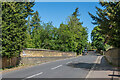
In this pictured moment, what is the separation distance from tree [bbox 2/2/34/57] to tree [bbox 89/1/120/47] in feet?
27.9

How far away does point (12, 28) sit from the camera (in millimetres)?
16812

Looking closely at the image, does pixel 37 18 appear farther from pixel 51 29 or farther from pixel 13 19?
pixel 13 19

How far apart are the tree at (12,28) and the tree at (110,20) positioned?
8.52m

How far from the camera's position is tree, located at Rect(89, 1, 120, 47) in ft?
52.5

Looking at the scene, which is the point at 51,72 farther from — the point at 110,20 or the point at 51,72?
the point at 110,20

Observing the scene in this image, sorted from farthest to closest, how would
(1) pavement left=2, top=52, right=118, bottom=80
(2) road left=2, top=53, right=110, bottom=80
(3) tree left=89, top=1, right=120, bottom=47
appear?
(3) tree left=89, top=1, right=120, bottom=47 < (2) road left=2, top=53, right=110, bottom=80 < (1) pavement left=2, top=52, right=118, bottom=80

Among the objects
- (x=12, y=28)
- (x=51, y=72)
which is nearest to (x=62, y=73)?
(x=51, y=72)

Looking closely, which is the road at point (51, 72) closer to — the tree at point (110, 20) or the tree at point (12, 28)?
the tree at point (12, 28)

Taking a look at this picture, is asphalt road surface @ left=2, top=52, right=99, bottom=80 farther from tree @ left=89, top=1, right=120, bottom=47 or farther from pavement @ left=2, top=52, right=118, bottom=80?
tree @ left=89, top=1, right=120, bottom=47

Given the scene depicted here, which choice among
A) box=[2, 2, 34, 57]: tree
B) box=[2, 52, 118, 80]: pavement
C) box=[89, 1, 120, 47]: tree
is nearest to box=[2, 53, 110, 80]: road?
box=[2, 52, 118, 80]: pavement

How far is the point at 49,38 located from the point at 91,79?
35577mm

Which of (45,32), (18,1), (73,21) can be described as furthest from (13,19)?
(73,21)

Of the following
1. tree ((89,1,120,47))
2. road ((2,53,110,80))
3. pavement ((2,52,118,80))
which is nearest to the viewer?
pavement ((2,52,118,80))

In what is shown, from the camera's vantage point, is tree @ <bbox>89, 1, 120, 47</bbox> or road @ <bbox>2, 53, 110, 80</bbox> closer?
road @ <bbox>2, 53, 110, 80</bbox>
